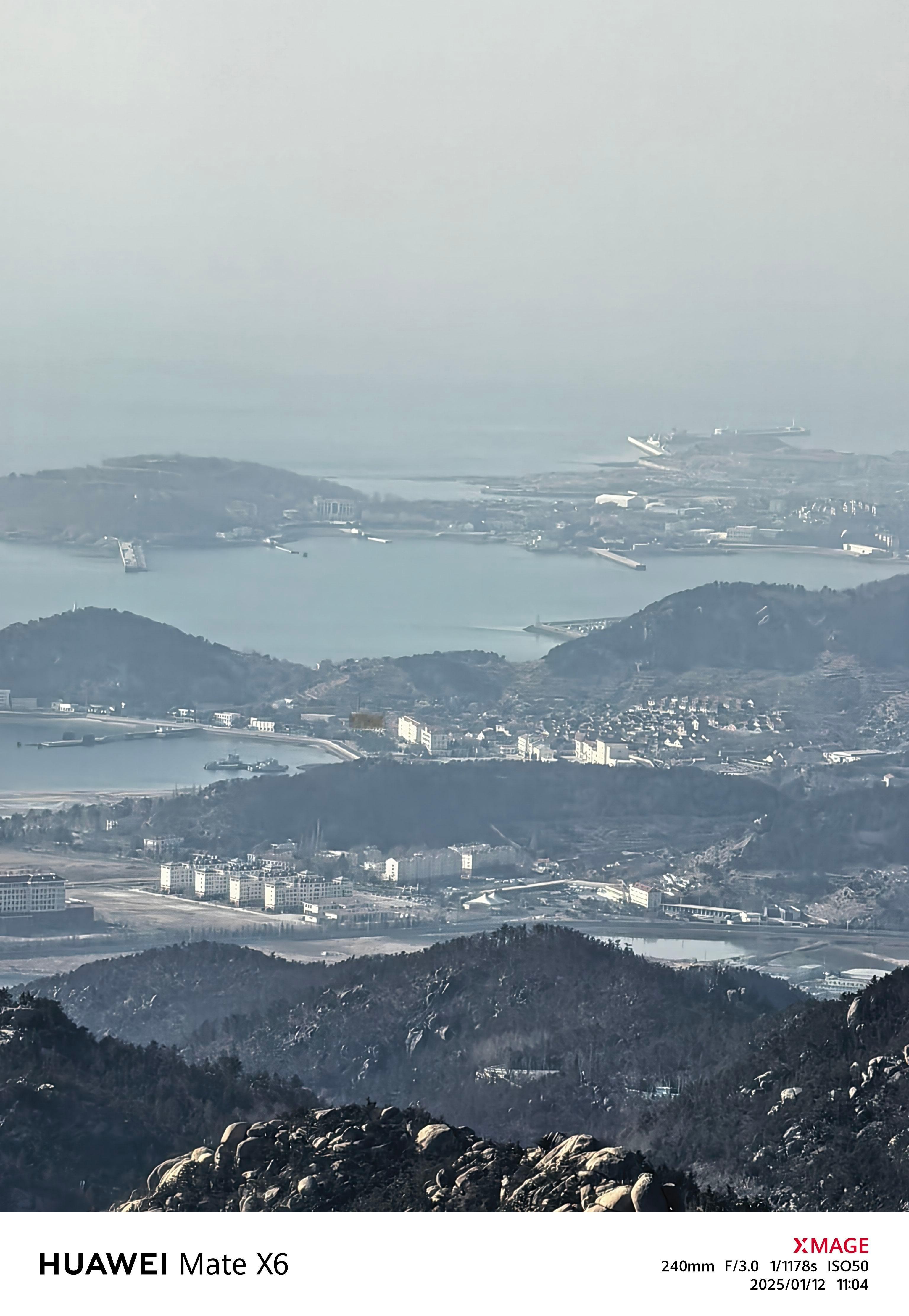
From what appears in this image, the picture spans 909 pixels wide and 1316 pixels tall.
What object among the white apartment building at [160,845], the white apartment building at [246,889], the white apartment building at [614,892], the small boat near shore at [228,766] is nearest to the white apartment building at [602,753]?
the small boat near shore at [228,766]

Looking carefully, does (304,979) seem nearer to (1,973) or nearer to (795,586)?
(1,973)

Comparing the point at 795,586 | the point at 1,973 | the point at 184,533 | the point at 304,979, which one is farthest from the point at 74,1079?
the point at 184,533

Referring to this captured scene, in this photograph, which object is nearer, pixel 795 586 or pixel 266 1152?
pixel 266 1152

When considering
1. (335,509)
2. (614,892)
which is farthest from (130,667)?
(614,892)

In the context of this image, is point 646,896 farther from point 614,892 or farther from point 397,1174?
point 397,1174

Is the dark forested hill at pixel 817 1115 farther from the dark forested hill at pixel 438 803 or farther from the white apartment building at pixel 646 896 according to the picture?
the dark forested hill at pixel 438 803

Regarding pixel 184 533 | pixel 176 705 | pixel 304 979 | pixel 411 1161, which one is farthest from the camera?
pixel 184 533
